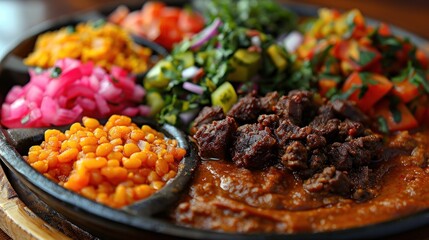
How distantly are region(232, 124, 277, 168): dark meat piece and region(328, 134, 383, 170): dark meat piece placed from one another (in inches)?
16.9

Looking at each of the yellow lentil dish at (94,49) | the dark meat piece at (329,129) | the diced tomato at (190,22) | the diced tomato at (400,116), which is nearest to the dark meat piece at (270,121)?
the dark meat piece at (329,129)

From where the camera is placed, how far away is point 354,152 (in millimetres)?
3582

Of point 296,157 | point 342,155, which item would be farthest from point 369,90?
point 296,157

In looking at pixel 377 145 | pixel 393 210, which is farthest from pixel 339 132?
pixel 393 210

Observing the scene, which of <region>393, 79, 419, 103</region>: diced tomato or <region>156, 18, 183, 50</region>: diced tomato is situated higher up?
<region>156, 18, 183, 50</region>: diced tomato

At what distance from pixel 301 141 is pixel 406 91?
1.52 metres

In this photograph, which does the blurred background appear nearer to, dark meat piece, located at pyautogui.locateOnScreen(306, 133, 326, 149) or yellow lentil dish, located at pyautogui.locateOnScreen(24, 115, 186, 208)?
yellow lentil dish, located at pyautogui.locateOnScreen(24, 115, 186, 208)

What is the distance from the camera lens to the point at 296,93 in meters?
4.09

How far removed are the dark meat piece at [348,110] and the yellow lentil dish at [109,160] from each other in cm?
130

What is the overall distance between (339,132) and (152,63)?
7.49ft

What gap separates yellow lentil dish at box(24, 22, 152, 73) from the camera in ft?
16.0

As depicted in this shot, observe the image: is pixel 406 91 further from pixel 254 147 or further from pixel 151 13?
pixel 151 13

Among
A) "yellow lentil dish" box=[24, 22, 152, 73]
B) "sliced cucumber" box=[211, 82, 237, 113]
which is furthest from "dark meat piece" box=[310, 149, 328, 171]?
"yellow lentil dish" box=[24, 22, 152, 73]

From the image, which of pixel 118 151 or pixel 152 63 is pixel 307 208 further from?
pixel 152 63
